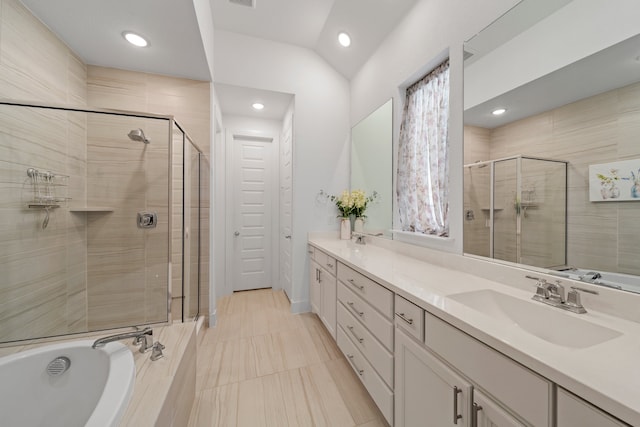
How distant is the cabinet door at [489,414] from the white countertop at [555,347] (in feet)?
0.59

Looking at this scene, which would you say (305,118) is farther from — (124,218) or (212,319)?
(212,319)

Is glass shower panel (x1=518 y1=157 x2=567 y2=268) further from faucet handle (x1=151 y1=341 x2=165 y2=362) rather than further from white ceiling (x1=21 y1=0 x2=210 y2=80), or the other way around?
white ceiling (x1=21 y1=0 x2=210 y2=80)

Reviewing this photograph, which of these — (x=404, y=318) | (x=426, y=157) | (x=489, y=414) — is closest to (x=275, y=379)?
(x=404, y=318)

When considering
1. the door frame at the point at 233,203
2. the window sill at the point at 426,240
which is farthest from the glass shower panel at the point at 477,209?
the door frame at the point at 233,203

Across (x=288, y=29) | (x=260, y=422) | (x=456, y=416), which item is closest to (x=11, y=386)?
(x=260, y=422)

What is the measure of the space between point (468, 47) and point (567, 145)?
0.86 metres

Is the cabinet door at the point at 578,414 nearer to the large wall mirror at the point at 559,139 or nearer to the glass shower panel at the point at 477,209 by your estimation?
the large wall mirror at the point at 559,139

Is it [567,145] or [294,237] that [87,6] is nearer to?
[294,237]

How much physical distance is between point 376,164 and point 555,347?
2030 mm

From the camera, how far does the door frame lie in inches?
132

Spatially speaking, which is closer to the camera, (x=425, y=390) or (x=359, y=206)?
(x=425, y=390)

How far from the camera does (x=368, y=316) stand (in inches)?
57.6

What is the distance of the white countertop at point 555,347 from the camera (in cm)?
51

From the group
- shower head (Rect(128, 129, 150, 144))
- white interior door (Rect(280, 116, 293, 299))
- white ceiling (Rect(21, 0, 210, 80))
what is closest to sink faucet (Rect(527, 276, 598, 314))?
white interior door (Rect(280, 116, 293, 299))
